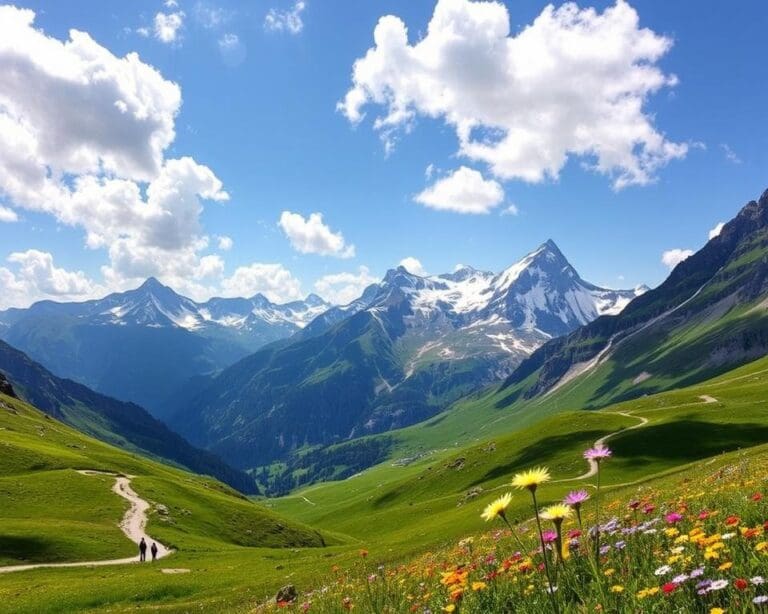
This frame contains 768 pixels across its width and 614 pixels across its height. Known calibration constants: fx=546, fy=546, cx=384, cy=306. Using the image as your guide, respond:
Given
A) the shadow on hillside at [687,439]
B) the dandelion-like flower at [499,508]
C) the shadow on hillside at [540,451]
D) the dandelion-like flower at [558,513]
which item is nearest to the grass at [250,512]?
the shadow on hillside at [687,439]

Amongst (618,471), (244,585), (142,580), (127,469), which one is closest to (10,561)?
(142,580)

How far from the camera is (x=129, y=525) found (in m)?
69.5

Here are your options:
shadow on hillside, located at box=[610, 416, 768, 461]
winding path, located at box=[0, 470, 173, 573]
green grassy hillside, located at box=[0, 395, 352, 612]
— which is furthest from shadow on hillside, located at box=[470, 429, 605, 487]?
winding path, located at box=[0, 470, 173, 573]

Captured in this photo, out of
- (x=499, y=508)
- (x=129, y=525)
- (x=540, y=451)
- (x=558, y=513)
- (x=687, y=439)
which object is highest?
(x=129, y=525)

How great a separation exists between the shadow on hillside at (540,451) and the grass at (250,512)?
1.16 ft

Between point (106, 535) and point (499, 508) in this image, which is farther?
point (106, 535)

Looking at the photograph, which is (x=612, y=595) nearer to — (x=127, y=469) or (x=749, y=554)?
(x=749, y=554)

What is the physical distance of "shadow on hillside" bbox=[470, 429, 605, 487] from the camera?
105 metres

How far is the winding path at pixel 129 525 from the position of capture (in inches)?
2188

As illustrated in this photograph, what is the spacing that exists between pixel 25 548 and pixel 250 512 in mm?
40493

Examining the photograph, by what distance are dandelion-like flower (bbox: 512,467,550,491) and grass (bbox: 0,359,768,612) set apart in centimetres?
1778

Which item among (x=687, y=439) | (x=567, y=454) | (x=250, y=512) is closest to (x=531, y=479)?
(x=250, y=512)

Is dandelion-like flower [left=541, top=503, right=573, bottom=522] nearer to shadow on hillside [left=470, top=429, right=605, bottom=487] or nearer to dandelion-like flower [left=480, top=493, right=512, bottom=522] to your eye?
dandelion-like flower [left=480, top=493, right=512, bottom=522]

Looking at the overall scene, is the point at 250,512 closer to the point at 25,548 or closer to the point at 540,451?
the point at 25,548
